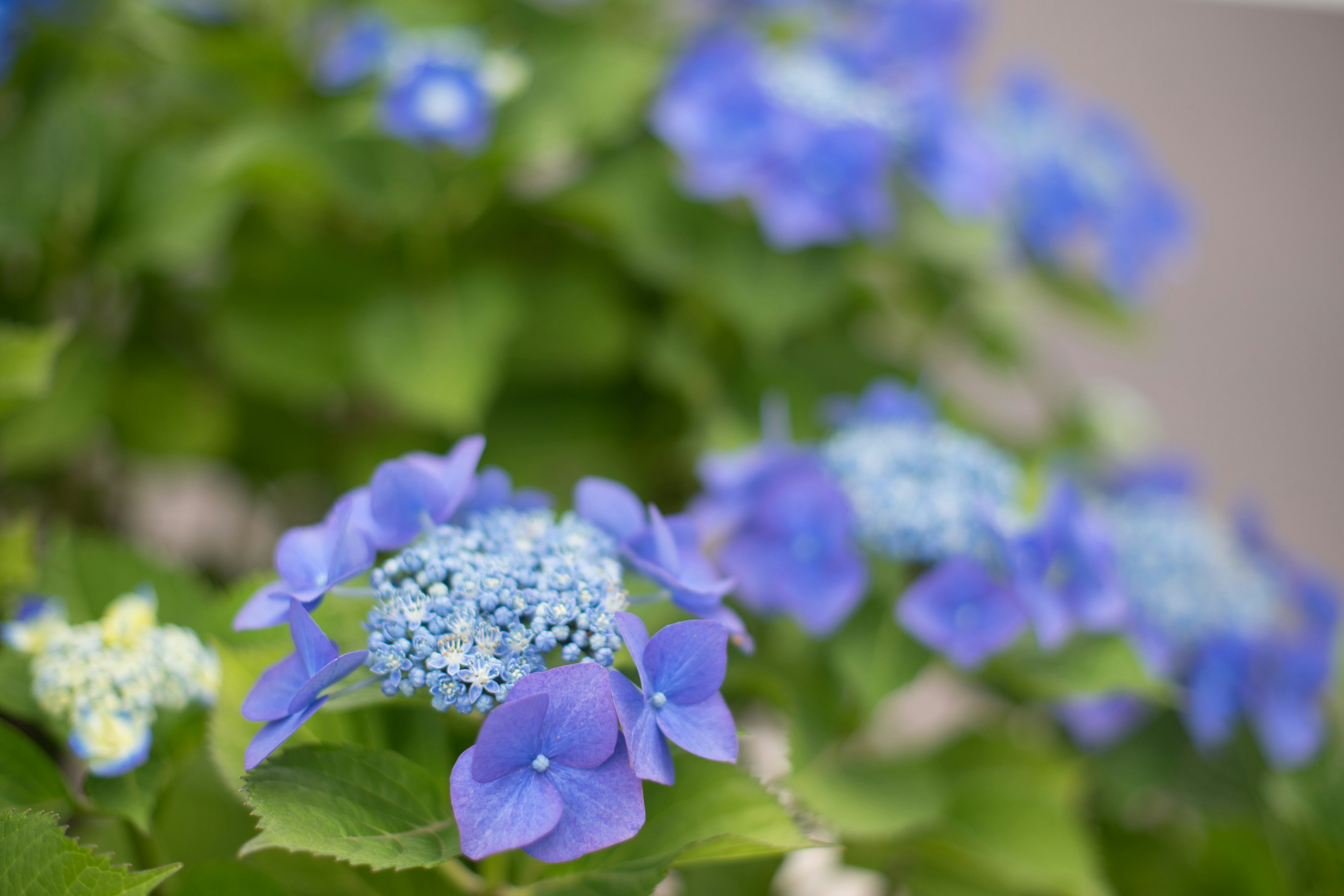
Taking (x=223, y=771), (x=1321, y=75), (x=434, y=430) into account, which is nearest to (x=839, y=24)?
(x=434, y=430)

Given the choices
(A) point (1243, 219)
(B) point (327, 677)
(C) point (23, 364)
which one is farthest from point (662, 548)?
(A) point (1243, 219)

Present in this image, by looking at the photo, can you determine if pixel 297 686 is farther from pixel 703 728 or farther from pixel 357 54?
pixel 357 54

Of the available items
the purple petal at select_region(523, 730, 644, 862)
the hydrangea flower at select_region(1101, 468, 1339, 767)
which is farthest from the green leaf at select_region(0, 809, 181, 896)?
the hydrangea flower at select_region(1101, 468, 1339, 767)

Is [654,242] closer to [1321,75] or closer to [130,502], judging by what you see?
[130,502]

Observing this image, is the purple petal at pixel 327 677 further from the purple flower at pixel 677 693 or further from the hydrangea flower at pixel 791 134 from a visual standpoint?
the hydrangea flower at pixel 791 134

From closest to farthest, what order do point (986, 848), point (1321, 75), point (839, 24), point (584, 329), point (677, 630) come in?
point (677, 630) → point (986, 848) → point (584, 329) → point (839, 24) → point (1321, 75)

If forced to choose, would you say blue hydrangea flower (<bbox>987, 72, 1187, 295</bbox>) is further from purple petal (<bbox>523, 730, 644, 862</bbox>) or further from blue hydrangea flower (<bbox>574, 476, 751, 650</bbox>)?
purple petal (<bbox>523, 730, 644, 862</bbox>)
